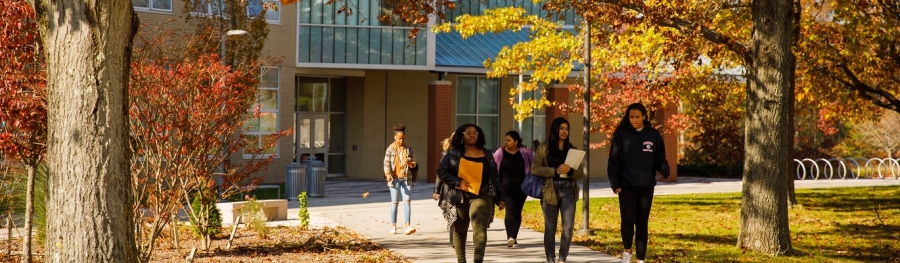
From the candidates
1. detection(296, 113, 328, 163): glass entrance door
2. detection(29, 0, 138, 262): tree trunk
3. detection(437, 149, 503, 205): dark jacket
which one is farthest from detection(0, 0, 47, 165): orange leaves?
detection(296, 113, 328, 163): glass entrance door

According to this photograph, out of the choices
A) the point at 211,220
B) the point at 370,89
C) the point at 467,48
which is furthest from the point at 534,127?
the point at 211,220

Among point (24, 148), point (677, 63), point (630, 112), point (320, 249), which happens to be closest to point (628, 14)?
point (677, 63)

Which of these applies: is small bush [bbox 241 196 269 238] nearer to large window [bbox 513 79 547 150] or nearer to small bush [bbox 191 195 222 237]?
small bush [bbox 191 195 222 237]

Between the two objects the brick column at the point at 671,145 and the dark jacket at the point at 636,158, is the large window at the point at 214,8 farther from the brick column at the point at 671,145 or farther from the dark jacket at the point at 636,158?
the dark jacket at the point at 636,158

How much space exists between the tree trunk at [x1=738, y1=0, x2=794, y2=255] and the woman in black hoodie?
2.62 meters

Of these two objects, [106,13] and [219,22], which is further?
[219,22]

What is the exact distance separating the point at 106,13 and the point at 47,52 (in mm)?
507

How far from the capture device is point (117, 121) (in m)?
7.30

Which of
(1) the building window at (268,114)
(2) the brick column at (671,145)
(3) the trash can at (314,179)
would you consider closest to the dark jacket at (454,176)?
(3) the trash can at (314,179)

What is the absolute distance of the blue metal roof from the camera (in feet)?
105

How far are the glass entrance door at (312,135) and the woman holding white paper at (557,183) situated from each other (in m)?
22.9

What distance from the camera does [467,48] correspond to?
33656 millimetres

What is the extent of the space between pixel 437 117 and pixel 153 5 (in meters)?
8.98

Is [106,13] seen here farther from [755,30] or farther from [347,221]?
[347,221]
